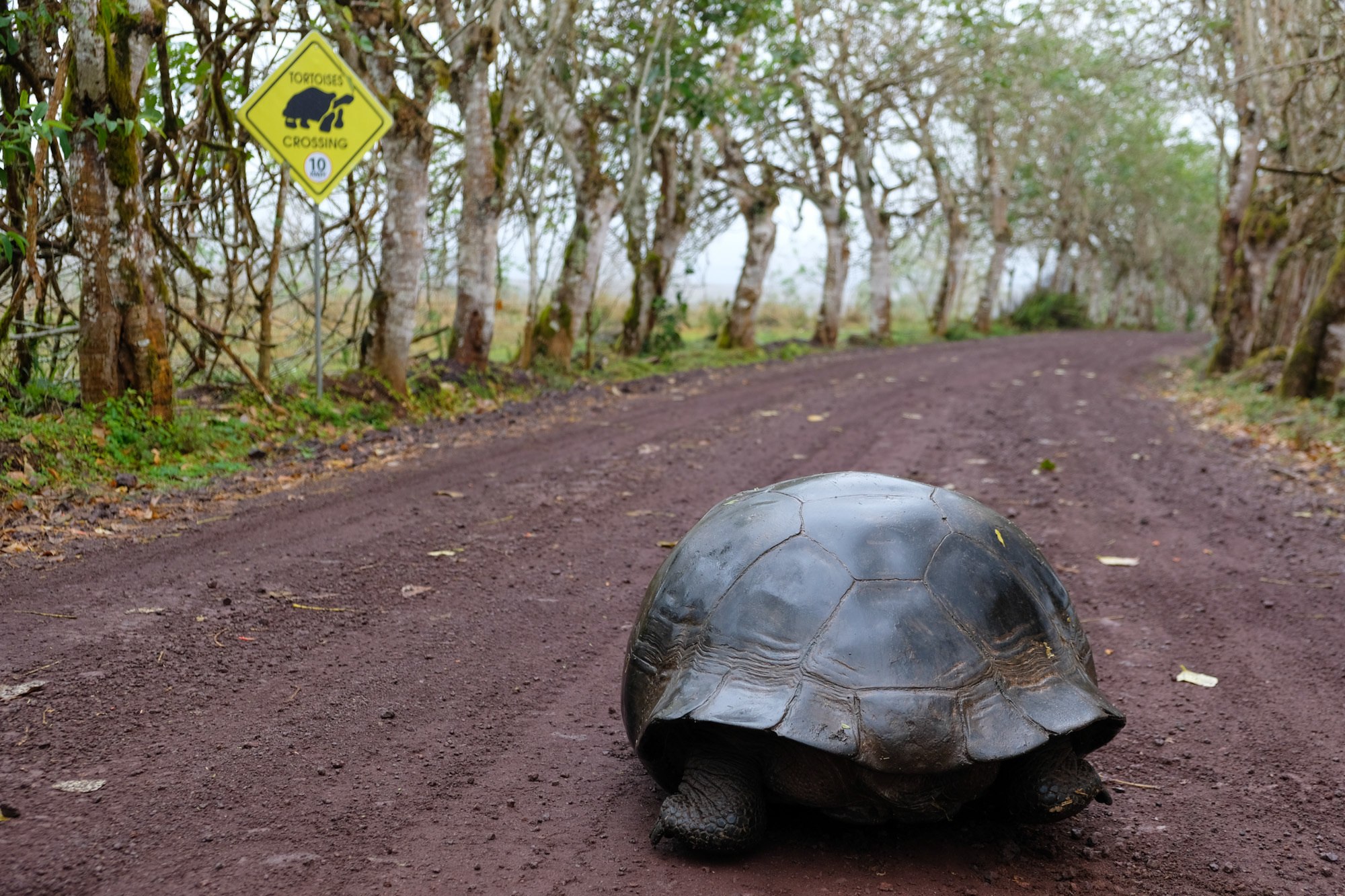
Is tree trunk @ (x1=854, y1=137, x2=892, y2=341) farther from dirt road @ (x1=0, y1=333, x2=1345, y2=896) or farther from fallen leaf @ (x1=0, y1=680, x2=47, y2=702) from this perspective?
fallen leaf @ (x1=0, y1=680, x2=47, y2=702)

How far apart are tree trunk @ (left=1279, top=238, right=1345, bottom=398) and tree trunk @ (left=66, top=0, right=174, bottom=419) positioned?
12.0 m

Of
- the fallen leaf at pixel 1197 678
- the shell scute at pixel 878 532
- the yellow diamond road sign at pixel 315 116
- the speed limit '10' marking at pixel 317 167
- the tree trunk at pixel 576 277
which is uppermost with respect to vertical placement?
the yellow diamond road sign at pixel 315 116

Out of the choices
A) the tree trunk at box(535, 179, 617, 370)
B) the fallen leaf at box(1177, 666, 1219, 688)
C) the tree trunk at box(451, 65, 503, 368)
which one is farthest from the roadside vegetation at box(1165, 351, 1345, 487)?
the tree trunk at box(451, 65, 503, 368)

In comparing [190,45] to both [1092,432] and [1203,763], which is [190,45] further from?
[1092,432]

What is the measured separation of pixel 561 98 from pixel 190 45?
6680mm

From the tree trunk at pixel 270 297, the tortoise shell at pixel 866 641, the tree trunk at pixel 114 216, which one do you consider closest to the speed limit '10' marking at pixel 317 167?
the tree trunk at pixel 270 297

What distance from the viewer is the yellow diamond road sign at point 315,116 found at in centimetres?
861

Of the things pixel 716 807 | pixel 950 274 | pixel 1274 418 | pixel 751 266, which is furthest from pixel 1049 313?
pixel 716 807

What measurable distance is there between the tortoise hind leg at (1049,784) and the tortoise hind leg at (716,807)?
0.74m

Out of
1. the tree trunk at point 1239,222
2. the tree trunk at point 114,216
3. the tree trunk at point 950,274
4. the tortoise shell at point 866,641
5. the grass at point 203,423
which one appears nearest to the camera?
the tortoise shell at point 866,641

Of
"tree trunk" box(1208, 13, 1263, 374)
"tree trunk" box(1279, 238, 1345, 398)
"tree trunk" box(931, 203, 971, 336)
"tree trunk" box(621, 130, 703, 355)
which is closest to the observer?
"tree trunk" box(1279, 238, 1345, 398)

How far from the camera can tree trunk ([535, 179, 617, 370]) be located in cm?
1407

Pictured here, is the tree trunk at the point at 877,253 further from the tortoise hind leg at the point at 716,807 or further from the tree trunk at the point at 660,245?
the tortoise hind leg at the point at 716,807

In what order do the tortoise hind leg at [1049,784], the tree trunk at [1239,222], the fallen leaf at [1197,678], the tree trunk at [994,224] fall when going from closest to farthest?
the tortoise hind leg at [1049,784], the fallen leaf at [1197,678], the tree trunk at [1239,222], the tree trunk at [994,224]
